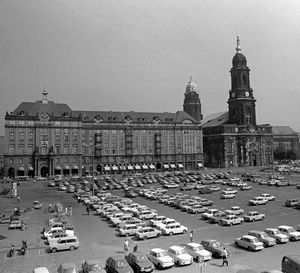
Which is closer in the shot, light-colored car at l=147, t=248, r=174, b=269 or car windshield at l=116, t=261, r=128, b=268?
car windshield at l=116, t=261, r=128, b=268

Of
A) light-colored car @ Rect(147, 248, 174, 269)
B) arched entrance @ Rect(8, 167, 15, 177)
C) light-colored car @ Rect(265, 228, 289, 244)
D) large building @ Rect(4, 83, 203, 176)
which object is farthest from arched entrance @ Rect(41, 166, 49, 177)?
light-colored car @ Rect(147, 248, 174, 269)

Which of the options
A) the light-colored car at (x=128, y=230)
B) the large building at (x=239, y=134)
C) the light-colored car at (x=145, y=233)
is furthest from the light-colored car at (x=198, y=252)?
the large building at (x=239, y=134)

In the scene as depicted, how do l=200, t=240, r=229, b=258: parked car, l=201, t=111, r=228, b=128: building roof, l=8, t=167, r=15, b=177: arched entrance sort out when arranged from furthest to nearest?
l=201, t=111, r=228, b=128: building roof < l=8, t=167, r=15, b=177: arched entrance < l=200, t=240, r=229, b=258: parked car

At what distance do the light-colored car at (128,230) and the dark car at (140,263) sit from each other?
1067cm

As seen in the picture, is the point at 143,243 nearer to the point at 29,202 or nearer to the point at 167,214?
the point at 167,214

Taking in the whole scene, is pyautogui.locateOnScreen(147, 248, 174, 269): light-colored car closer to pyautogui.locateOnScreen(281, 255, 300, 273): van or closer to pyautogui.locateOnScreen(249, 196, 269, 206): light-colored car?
pyautogui.locateOnScreen(281, 255, 300, 273): van

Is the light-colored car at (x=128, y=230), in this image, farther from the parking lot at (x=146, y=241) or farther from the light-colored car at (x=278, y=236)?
the light-colored car at (x=278, y=236)

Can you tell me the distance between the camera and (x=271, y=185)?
82188 mm

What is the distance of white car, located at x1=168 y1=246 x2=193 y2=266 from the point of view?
27.1 metres

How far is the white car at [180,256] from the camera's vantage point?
88.8 feet

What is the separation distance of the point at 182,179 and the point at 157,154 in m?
42.3

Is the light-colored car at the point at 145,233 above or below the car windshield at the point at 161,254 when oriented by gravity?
below

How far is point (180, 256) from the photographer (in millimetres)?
27453

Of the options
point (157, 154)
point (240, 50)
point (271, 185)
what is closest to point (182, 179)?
point (271, 185)
